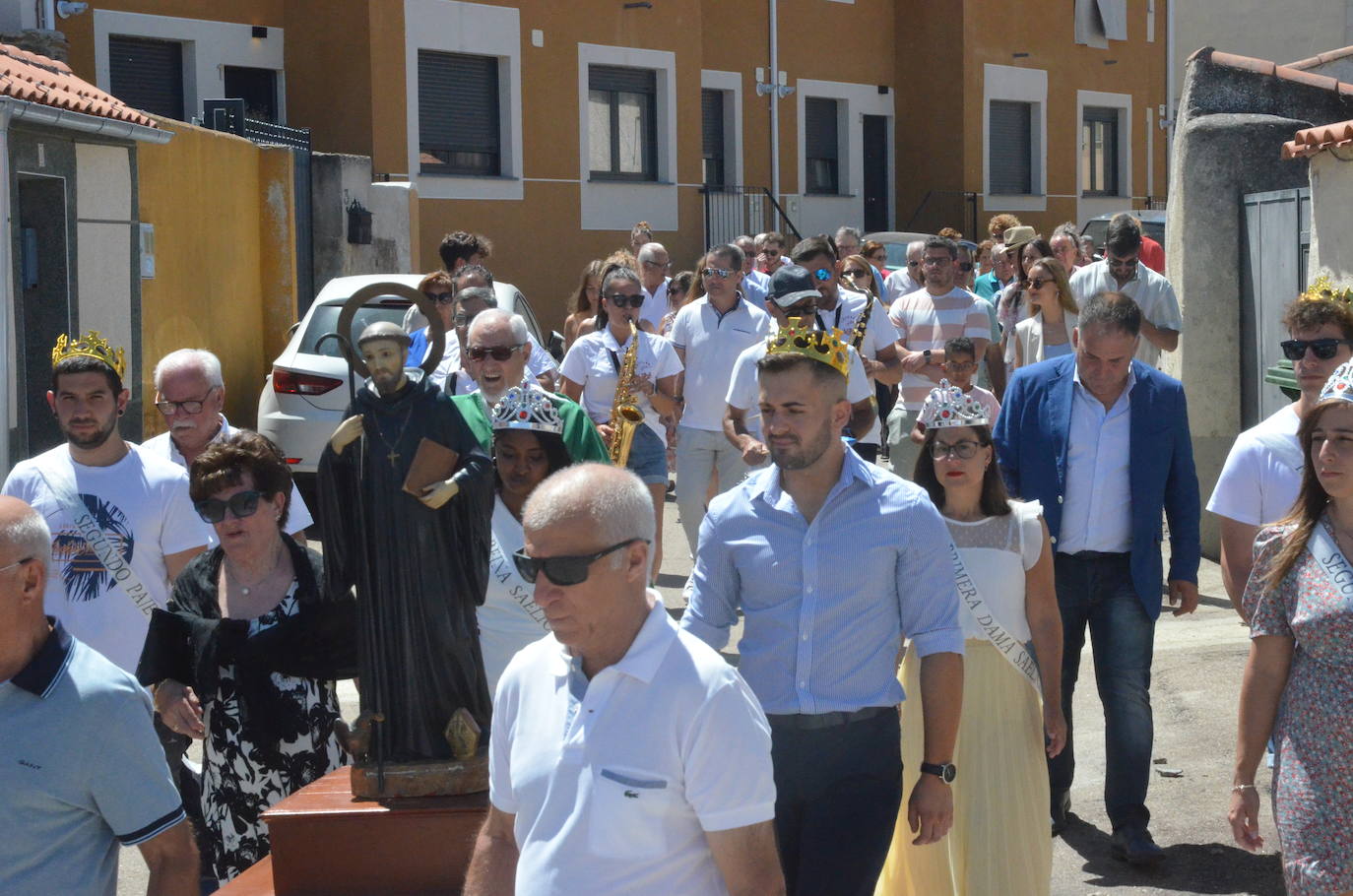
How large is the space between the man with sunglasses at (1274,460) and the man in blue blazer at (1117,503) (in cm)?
47

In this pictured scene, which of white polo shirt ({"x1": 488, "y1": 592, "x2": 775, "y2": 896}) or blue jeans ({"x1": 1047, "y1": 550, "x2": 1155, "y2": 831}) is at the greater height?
white polo shirt ({"x1": 488, "y1": 592, "x2": 775, "y2": 896})

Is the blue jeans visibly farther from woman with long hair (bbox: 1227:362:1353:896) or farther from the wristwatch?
the wristwatch

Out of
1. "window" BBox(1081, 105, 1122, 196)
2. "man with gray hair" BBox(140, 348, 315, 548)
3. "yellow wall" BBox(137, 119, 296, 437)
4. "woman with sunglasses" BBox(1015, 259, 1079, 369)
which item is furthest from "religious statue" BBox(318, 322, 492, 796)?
"window" BBox(1081, 105, 1122, 196)

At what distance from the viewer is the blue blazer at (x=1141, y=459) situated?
6.12m

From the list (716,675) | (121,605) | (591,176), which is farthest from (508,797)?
(591,176)

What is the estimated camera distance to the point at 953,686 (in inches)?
164

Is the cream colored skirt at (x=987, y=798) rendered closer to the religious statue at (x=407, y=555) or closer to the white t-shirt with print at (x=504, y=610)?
the white t-shirt with print at (x=504, y=610)

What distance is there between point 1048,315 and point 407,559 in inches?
237

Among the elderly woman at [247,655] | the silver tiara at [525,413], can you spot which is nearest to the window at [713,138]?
the silver tiara at [525,413]

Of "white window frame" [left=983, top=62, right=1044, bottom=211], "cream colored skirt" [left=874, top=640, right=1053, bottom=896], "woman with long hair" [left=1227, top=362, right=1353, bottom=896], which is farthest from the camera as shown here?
"white window frame" [left=983, top=62, right=1044, bottom=211]

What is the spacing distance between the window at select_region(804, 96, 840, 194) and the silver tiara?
76.8ft

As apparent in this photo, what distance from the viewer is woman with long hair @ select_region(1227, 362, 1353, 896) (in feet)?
13.3

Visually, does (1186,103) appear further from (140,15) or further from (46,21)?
(140,15)

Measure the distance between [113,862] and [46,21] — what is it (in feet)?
45.9
